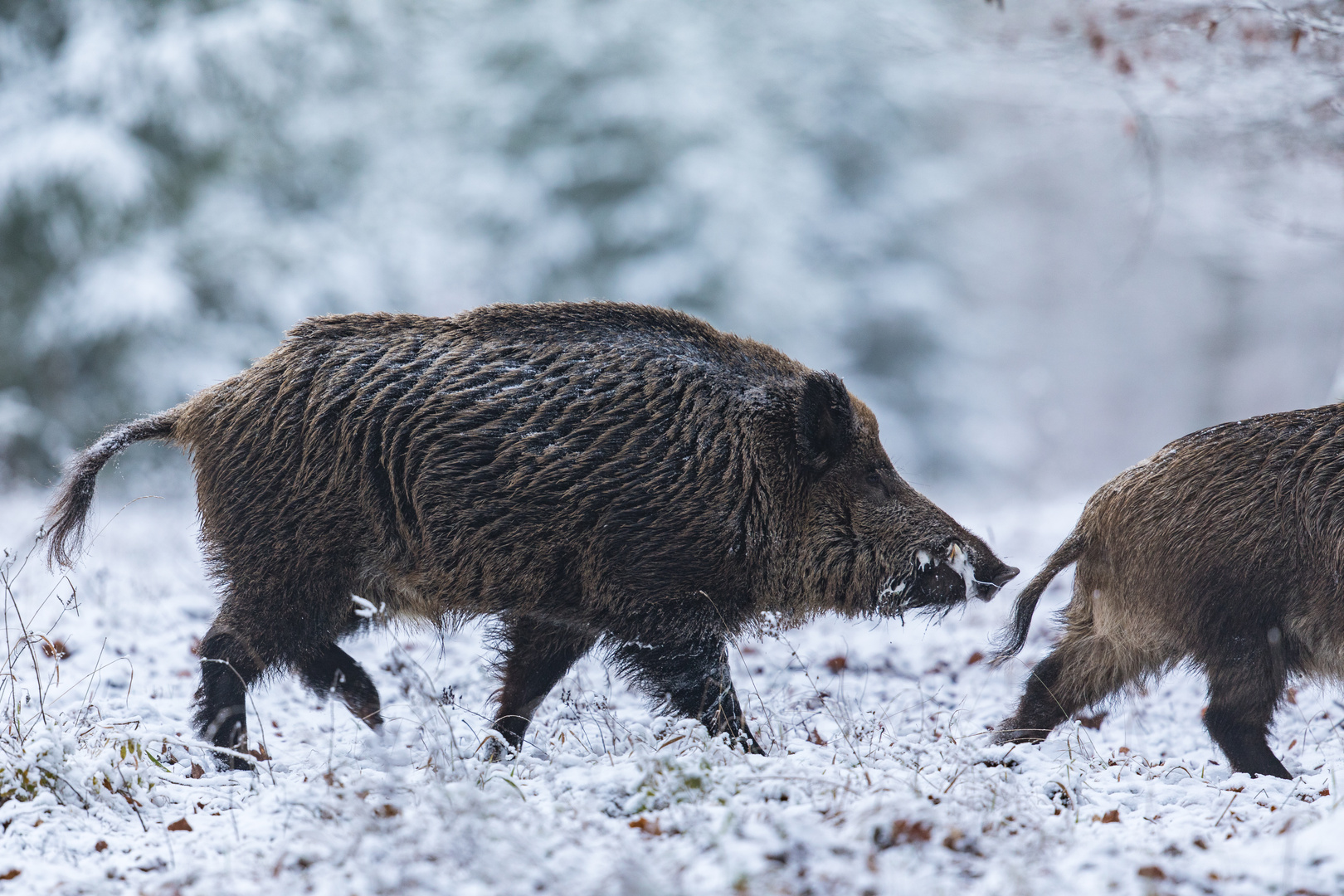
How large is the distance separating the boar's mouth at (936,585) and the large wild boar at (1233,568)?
0.35m

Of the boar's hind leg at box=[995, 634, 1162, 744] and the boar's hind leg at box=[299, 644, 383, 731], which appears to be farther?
the boar's hind leg at box=[299, 644, 383, 731]

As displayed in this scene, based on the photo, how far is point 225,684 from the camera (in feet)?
13.3

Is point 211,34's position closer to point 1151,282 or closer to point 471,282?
Answer: point 471,282

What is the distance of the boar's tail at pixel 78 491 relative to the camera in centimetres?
408

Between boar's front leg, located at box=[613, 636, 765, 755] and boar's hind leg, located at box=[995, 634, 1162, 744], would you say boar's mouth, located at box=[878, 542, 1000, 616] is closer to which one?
boar's hind leg, located at box=[995, 634, 1162, 744]

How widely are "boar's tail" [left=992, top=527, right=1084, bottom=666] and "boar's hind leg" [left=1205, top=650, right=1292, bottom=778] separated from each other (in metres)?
0.64

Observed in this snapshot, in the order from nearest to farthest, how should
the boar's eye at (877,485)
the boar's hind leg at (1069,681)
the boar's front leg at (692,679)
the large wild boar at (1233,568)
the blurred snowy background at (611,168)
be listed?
the large wild boar at (1233,568) < the boar's front leg at (692,679) < the boar's hind leg at (1069,681) < the boar's eye at (877,485) < the blurred snowy background at (611,168)

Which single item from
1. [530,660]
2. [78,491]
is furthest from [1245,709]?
[78,491]

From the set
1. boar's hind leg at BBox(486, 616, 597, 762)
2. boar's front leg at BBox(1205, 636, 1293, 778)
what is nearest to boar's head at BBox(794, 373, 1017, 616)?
boar's front leg at BBox(1205, 636, 1293, 778)

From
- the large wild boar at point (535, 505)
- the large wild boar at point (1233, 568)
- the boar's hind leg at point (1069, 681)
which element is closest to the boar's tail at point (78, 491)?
the large wild boar at point (535, 505)

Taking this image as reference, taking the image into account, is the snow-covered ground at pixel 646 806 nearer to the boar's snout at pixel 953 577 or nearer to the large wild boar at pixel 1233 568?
the large wild boar at pixel 1233 568

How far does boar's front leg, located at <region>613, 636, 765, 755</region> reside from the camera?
12.8 ft

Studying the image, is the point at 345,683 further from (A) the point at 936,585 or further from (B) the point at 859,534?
(A) the point at 936,585

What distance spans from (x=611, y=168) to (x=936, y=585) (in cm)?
1090
